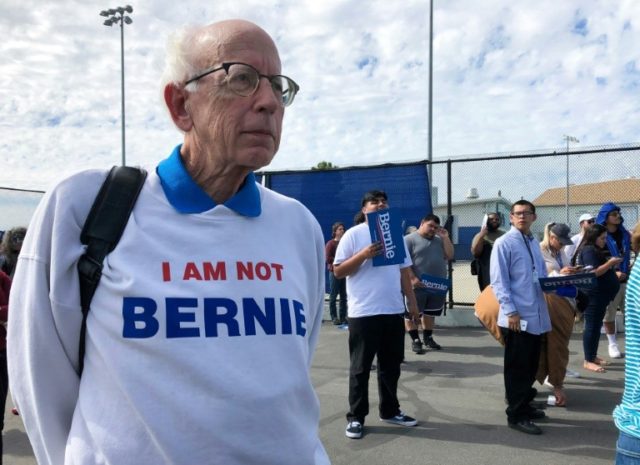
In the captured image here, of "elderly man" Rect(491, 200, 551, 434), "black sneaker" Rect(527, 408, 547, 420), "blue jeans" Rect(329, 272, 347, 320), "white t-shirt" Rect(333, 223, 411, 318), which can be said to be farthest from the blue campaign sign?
"blue jeans" Rect(329, 272, 347, 320)

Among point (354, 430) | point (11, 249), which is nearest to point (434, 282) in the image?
point (354, 430)

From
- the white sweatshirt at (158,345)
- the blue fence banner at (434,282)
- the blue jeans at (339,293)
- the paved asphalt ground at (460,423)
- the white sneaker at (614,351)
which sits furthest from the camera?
the blue jeans at (339,293)

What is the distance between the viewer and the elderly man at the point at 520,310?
477 centimetres

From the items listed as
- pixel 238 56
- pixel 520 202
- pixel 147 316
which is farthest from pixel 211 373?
pixel 520 202

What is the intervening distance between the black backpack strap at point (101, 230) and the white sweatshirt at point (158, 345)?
18 mm

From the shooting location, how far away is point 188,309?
1255mm

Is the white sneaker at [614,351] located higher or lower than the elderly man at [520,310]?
lower

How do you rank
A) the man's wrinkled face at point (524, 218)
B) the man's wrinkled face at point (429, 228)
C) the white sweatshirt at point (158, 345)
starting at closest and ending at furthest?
the white sweatshirt at point (158, 345) → the man's wrinkled face at point (524, 218) → the man's wrinkled face at point (429, 228)

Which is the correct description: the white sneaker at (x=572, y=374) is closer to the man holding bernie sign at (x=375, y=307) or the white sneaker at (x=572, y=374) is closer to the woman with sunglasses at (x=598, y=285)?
the woman with sunglasses at (x=598, y=285)

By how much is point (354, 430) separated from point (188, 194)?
367 cm

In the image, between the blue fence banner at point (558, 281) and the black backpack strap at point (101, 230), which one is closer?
the black backpack strap at point (101, 230)

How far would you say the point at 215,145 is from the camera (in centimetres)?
140

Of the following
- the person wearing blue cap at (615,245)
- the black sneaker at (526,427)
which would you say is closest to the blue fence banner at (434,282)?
the person wearing blue cap at (615,245)

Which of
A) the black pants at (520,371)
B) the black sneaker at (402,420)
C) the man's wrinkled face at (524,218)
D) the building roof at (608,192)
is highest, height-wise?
the building roof at (608,192)
